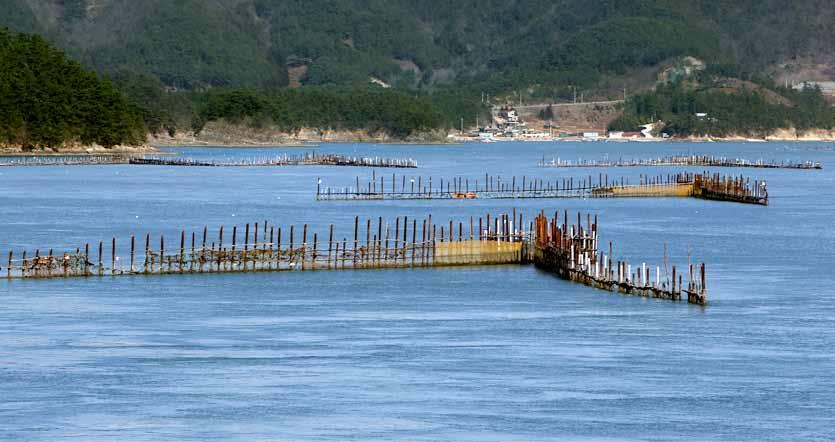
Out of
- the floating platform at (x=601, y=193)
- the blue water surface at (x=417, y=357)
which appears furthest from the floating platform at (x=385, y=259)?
the floating platform at (x=601, y=193)

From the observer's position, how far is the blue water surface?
51.7 meters

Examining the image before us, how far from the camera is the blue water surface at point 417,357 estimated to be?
51719 millimetres

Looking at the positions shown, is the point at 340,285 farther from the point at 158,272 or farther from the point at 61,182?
the point at 61,182

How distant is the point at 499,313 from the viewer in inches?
3029

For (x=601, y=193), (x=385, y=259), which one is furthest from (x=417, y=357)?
(x=601, y=193)

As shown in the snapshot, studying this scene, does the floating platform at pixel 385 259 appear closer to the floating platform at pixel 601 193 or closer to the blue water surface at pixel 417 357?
the blue water surface at pixel 417 357

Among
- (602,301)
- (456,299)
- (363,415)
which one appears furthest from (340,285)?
(363,415)

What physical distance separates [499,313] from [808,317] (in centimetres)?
1438

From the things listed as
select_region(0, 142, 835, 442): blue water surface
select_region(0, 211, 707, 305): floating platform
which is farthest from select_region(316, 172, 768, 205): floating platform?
select_region(0, 211, 707, 305): floating platform

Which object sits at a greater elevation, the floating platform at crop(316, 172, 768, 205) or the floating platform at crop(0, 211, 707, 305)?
the floating platform at crop(316, 172, 768, 205)

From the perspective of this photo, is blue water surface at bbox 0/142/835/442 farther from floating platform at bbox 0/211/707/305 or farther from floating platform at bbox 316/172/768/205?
floating platform at bbox 316/172/768/205

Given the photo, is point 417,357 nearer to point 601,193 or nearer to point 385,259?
point 385,259

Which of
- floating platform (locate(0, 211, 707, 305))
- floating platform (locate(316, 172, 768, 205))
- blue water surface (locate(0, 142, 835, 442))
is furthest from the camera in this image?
floating platform (locate(316, 172, 768, 205))

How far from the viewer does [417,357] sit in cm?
6309
